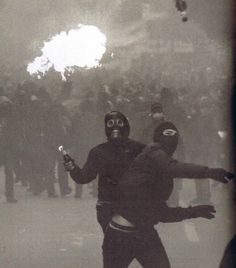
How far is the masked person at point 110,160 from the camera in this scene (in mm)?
7398

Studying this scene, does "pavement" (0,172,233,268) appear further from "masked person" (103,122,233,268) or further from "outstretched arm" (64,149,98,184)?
"masked person" (103,122,233,268)

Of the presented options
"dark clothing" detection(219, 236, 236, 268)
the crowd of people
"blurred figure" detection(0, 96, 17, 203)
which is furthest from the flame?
"dark clothing" detection(219, 236, 236, 268)

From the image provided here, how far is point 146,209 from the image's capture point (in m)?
7.08

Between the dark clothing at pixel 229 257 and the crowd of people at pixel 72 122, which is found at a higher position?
the crowd of people at pixel 72 122

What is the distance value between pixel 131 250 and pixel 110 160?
1.10m

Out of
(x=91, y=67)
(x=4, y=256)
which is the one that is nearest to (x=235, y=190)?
(x=91, y=67)

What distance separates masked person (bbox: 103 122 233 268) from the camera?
6.70m

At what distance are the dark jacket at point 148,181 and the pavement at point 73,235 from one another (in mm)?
1956

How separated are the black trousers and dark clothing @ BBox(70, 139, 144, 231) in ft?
1.68

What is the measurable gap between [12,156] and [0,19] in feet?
7.28

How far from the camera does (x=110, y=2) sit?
13562 millimetres

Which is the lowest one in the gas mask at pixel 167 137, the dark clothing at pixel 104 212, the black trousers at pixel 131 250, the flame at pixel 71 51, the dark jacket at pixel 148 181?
the black trousers at pixel 131 250

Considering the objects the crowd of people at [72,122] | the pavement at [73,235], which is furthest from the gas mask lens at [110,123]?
the crowd of people at [72,122]

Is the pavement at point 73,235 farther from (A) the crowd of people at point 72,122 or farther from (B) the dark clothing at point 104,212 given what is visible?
(B) the dark clothing at point 104,212
